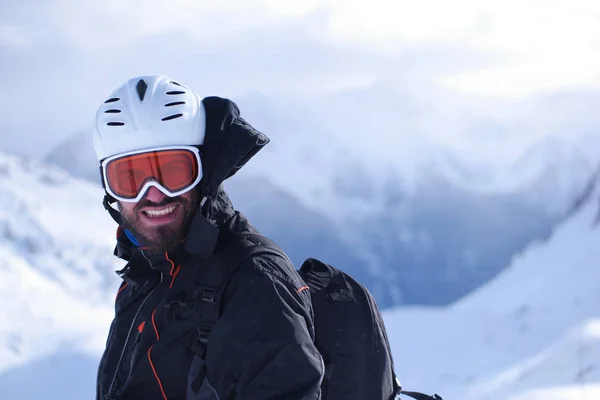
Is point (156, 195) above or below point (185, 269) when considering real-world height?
above

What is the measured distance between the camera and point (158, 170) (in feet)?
9.35

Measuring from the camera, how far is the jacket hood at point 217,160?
2.63 metres

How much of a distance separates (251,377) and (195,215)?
0.64m

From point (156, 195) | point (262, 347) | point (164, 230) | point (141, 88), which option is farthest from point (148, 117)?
point (262, 347)

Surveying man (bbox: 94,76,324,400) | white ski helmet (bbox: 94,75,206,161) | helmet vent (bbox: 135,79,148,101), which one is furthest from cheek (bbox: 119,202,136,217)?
helmet vent (bbox: 135,79,148,101)

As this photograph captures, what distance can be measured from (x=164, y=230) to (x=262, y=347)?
0.71 meters

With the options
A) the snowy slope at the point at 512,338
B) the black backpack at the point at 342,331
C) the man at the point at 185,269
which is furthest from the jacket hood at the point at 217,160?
the snowy slope at the point at 512,338

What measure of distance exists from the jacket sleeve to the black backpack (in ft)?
0.33

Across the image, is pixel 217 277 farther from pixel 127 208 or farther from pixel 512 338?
pixel 512 338

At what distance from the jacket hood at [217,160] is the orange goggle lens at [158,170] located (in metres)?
0.06

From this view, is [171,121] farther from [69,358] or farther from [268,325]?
[69,358]

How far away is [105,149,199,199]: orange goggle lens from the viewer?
2832 millimetres

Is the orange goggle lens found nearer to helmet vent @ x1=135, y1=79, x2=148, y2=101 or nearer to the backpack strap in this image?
helmet vent @ x1=135, y1=79, x2=148, y2=101

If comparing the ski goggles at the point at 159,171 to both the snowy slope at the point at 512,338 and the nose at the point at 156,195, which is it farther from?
the snowy slope at the point at 512,338
